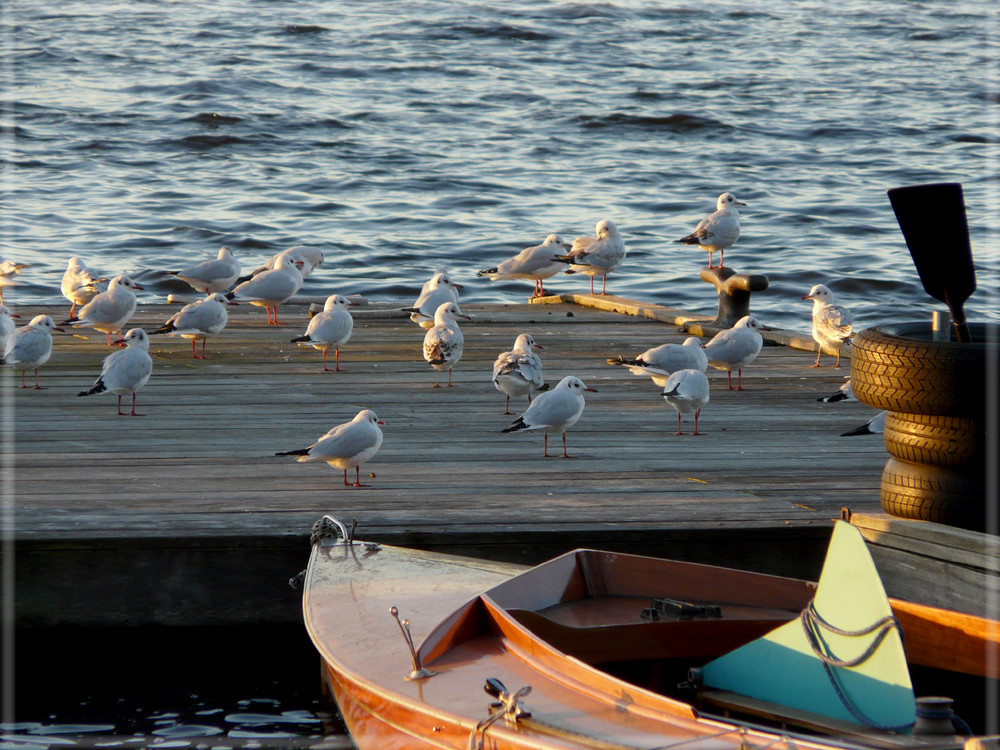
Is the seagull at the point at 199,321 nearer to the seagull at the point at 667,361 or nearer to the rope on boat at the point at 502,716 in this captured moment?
the seagull at the point at 667,361

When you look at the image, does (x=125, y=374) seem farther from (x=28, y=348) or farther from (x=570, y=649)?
(x=570, y=649)

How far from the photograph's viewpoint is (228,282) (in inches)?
453

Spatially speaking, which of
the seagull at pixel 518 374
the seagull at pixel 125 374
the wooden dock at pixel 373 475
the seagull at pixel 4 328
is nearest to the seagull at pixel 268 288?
the wooden dock at pixel 373 475

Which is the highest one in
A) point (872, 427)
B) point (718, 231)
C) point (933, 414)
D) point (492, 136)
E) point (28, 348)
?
point (492, 136)

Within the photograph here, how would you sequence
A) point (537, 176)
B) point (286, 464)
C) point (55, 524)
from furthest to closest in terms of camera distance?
point (537, 176)
point (286, 464)
point (55, 524)

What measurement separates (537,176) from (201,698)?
17395 millimetres

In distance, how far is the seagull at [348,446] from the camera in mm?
5902

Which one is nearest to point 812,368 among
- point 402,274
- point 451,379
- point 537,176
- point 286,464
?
point 451,379

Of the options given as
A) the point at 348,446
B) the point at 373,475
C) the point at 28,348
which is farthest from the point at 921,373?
the point at 28,348

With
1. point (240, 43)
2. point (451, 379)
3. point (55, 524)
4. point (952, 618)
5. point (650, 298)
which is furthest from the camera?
point (240, 43)

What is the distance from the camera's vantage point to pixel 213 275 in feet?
37.4

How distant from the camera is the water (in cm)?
1767

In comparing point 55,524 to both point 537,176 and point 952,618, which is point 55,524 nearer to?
point 952,618

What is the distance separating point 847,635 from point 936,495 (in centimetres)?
118
